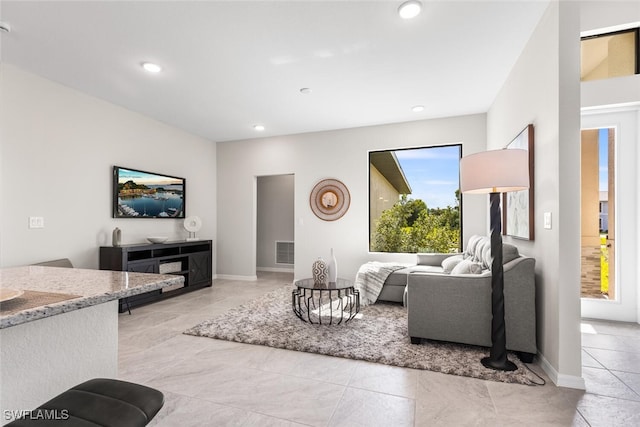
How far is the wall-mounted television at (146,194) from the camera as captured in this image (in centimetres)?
414

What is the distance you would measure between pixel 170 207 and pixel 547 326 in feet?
16.0

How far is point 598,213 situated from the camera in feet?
11.0

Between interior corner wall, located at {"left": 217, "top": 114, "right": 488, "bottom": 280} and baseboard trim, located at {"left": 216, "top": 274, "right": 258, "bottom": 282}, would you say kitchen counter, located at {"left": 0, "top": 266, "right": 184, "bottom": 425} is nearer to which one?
interior corner wall, located at {"left": 217, "top": 114, "right": 488, "bottom": 280}

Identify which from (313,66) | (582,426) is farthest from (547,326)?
(313,66)

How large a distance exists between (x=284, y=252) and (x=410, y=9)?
558 cm

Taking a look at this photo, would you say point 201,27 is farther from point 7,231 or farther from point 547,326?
point 547,326

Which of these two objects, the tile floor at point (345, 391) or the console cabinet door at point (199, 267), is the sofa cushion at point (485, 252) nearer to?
the tile floor at point (345, 391)

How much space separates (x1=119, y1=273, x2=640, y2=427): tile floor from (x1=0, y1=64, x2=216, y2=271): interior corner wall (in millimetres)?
1614

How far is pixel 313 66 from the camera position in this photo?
10.3ft

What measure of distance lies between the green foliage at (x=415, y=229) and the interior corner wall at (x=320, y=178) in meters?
0.20

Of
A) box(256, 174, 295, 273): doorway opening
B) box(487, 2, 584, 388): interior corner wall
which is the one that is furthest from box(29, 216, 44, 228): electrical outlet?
box(487, 2, 584, 388): interior corner wall

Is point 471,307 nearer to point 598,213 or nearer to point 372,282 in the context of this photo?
point 372,282

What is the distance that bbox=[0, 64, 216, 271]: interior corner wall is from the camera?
3070 mm

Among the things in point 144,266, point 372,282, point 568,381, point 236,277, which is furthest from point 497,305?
point 236,277
